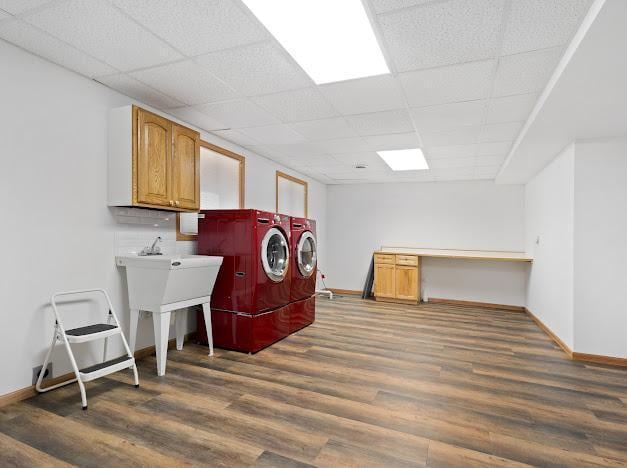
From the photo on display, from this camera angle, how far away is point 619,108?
2.68 meters

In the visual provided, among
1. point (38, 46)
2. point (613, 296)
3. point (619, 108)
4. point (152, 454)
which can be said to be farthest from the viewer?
point (613, 296)

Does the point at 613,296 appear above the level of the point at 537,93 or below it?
below

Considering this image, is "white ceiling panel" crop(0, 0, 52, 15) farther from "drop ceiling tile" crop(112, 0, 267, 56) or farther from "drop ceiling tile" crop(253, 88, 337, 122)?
"drop ceiling tile" crop(253, 88, 337, 122)

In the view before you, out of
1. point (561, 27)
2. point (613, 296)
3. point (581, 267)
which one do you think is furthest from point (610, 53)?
point (613, 296)

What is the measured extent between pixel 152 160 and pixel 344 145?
94.0 inches

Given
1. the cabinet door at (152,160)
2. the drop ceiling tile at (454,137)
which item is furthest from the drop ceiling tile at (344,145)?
the cabinet door at (152,160)

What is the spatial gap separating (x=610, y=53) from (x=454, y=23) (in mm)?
872

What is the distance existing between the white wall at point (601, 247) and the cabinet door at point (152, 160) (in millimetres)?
3920

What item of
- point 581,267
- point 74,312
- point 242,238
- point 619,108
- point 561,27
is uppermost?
point 561,27

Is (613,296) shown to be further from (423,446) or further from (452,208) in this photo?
(452,208)

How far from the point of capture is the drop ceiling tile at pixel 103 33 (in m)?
1.92

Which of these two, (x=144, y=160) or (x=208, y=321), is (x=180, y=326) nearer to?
(x=208, y=321)

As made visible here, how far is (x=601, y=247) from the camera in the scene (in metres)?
3.39

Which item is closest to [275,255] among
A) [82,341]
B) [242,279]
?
[242,279]
